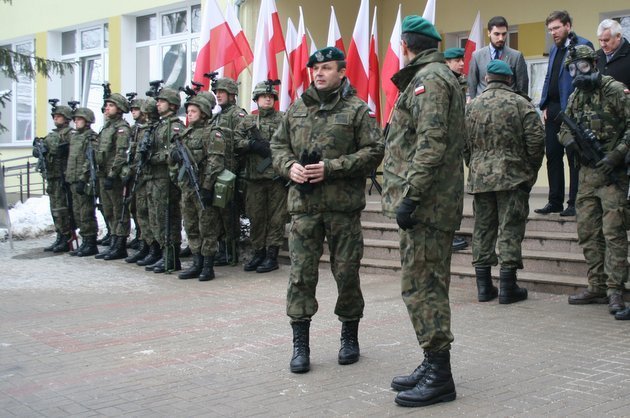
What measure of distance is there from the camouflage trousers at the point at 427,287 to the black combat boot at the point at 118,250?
7.89 metres

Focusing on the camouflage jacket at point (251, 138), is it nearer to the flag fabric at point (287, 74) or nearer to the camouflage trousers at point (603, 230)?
the flag fabric at point (287, 74)

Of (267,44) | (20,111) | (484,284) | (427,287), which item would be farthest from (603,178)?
(20,111)

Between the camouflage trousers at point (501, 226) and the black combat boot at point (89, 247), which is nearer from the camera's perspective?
the camouflage trousers at point (501, 226)

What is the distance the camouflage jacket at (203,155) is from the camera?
33.2 feet

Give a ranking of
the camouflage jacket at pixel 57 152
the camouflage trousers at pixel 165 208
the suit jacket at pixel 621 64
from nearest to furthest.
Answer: the suit jacket at pixel 621 64
the camouflage trousers at pixel 165 208
the camouflage jacket at pixel 57 152

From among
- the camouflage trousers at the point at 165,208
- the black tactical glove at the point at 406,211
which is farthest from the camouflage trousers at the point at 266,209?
the black tactical glove at the point at 406,211

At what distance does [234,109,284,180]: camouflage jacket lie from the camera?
10719mm

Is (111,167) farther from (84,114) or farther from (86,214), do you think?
(84,114)

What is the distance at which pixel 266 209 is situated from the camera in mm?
11000

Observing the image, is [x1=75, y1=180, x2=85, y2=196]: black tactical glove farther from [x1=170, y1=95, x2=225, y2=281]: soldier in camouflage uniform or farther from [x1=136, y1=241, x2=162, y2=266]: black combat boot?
[x1=170, y1=95, x2=225, y2=281]: soldier in camouflage uniform

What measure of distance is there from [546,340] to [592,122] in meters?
2.18

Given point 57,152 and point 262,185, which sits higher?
point 57,152

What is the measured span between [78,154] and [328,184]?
25.5 ft

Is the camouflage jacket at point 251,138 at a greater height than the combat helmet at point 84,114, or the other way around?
the combat helmet at point 84,114
